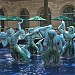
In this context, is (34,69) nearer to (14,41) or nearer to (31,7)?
(14,41)

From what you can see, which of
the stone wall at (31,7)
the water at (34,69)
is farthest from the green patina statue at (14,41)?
the stone wall at (31,7)

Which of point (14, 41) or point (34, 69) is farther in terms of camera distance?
point (14, 41)

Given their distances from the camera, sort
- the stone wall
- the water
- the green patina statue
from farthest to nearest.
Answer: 1. the stone wall
2. the green patina statue
3. the water

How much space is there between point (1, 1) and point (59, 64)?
27215mm

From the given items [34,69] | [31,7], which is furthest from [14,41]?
[31,7]

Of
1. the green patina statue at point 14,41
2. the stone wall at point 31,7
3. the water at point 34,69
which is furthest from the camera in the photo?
the stone wall at point 31,7

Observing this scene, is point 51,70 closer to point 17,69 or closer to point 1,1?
point 17,69

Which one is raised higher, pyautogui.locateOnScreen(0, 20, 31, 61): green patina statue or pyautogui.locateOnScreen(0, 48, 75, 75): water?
pyautogui.locateOnScreen(0, 20, 31, 61): green patina statue

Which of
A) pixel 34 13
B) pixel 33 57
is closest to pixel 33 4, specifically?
pixel 34 13

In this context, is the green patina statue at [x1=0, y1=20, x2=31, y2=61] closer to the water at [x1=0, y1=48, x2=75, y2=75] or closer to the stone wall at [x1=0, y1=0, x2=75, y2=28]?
the water at [x1=0, y1=48, x2=75, y2=75]

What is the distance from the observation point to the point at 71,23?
39188 millimetres

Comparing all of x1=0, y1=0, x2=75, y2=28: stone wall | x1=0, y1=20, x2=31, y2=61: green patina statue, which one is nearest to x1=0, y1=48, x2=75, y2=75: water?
x1=0, y1=20, x2=31, y2=61: green patina statue

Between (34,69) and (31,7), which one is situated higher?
(31,7)

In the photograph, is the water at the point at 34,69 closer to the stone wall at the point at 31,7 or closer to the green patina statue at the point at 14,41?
the green patina statue at the point at 14,41
